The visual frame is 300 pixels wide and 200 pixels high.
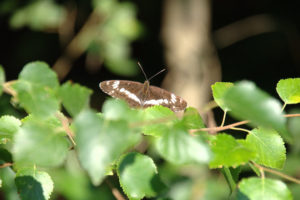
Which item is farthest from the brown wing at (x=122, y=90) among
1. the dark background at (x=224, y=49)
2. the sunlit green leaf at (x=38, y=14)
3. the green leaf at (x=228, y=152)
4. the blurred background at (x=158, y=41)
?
the dark background at (x=224, y=49)

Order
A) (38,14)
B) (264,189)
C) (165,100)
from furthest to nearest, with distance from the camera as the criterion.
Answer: (38,14) → (165,100) → (264,189)

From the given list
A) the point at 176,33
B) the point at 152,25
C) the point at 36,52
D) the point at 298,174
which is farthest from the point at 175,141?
the point at 152,25

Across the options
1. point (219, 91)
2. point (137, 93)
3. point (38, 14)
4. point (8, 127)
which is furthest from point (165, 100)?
point (38, 14)

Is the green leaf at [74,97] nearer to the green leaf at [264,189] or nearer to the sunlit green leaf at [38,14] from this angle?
the green leaf at [264,189]

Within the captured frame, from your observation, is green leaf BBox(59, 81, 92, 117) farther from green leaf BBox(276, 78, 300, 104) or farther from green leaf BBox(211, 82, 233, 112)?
green leaf BBox(276, 78, 300, 104)

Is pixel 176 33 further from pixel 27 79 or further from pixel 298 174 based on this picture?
pixel 27 79

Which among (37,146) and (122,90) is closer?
(37,146)

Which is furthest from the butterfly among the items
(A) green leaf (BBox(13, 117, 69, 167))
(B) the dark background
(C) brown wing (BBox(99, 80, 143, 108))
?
(B) the dark background

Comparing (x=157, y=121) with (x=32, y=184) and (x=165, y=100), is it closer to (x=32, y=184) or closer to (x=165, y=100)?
(x=32, y=184)
